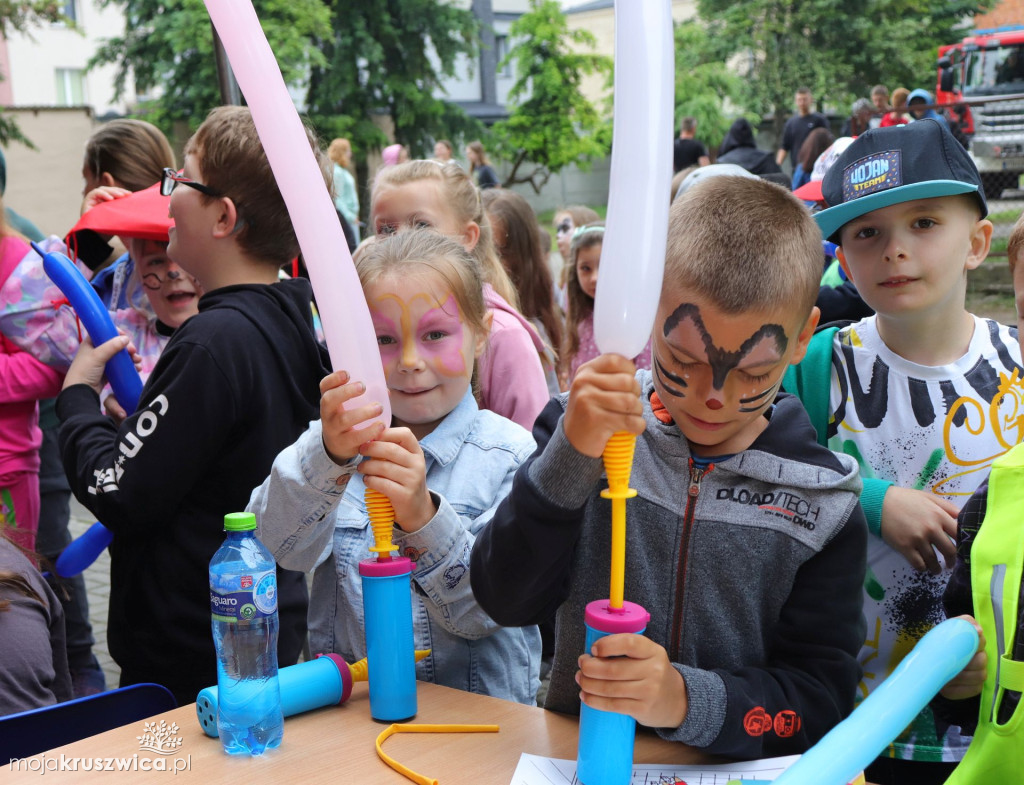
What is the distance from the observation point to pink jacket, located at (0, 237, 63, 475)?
121 inches

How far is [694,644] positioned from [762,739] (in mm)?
168

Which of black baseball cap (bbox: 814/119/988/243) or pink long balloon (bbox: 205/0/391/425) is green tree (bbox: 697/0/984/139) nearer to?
black baseball cap (bbox: 814/119/988/243)

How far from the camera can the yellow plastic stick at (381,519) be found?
148 cm

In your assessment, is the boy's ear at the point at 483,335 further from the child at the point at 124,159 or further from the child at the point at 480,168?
the child at the point at 480,168

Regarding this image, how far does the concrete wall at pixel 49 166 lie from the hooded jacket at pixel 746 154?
29.2 ft

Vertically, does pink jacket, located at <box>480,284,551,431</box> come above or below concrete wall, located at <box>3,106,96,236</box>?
below

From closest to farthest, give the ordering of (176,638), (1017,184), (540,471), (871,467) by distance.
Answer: (540,471), (871,467), (176,638), (1017,184)

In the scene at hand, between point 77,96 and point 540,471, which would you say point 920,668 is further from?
point 77,96

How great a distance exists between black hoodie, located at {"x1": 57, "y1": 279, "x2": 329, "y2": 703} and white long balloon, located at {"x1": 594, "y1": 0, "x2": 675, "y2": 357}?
1.19m

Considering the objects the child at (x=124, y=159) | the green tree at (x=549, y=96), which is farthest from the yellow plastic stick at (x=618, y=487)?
the green tree at (x=549, y=96)

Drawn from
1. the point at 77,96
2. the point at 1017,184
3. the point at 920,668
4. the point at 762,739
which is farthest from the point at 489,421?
the point at 77,96

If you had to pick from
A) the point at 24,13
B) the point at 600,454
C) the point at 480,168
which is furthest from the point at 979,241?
the point at 480,168

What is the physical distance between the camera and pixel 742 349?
56.5 inches

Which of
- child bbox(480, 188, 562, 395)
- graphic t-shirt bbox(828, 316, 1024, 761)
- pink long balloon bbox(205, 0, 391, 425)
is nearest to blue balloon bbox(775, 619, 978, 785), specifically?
graphic t-shirt bbox(828, 316, 1024, 761)
